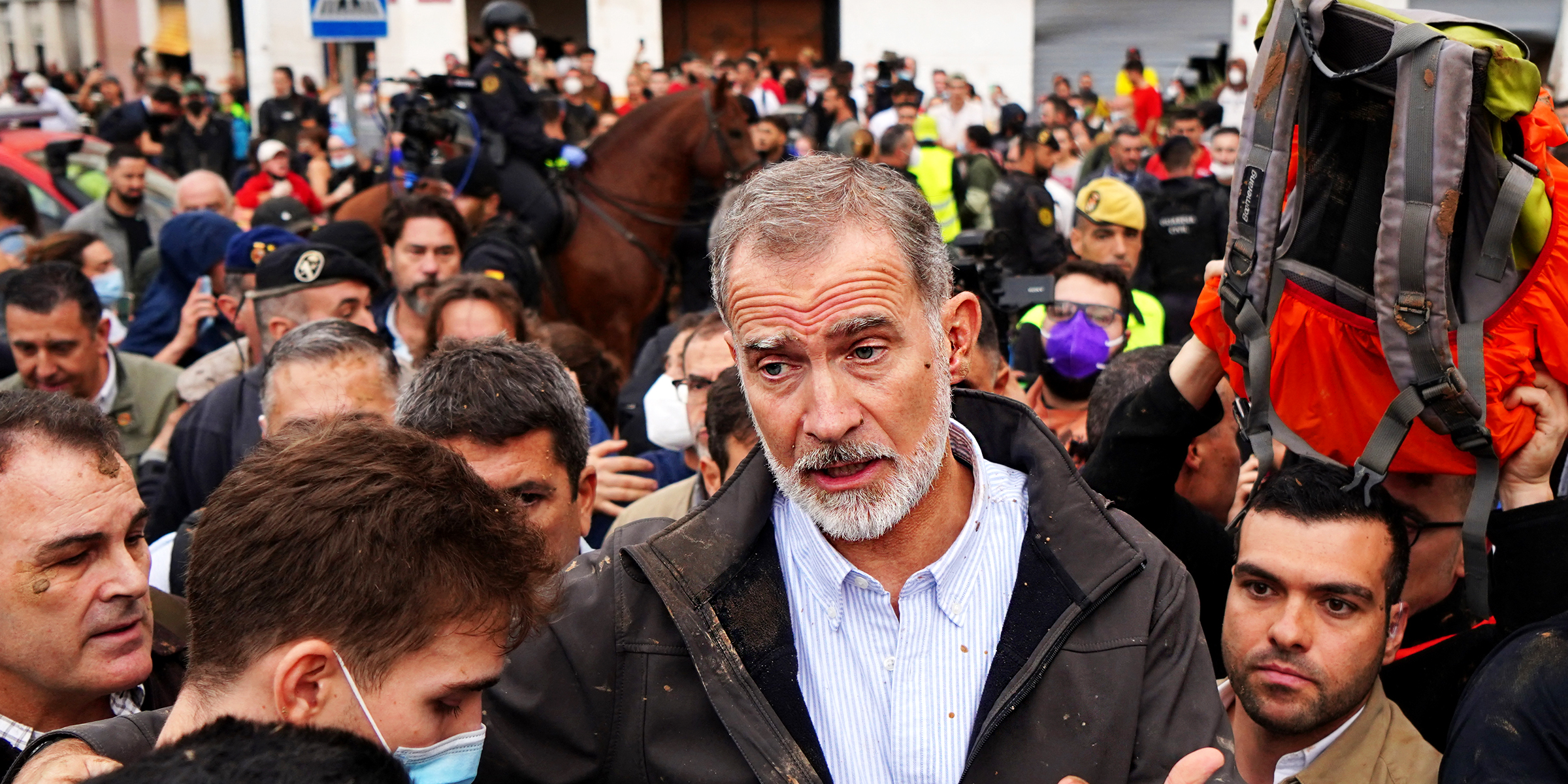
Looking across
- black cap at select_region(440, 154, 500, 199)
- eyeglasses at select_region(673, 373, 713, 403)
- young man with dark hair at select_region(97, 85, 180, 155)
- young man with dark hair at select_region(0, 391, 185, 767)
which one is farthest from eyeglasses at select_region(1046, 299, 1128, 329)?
young man with dark hair at select_region(97, 85, 180, 155)

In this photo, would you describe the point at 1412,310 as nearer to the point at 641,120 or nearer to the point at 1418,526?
the point at 1418,526

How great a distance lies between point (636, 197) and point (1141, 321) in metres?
5.17

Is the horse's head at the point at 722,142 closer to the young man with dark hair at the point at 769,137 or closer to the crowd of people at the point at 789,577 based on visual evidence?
the young man with dark hair at the point at 769,137

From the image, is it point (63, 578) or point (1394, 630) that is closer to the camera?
point (63, 578)

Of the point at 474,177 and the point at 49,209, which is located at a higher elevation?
the point at 474,177

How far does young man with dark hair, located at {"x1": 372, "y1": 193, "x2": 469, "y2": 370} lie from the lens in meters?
6.50

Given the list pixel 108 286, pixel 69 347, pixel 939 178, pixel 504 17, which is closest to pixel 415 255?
pixel 108 286

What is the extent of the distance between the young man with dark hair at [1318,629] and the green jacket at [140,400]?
14.6 feet

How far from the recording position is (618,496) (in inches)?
175

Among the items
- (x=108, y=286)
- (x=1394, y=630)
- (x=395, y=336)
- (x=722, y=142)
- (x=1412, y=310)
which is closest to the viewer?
(x=1412, y=310)

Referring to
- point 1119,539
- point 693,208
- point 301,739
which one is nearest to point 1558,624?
point 1119,539

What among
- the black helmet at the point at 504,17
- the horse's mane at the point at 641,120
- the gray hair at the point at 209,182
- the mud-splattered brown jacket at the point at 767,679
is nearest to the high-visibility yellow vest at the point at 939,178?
the horse's mane at the point at 641,120

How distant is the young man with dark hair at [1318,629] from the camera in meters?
2.99

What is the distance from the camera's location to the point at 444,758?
6.09 ft
